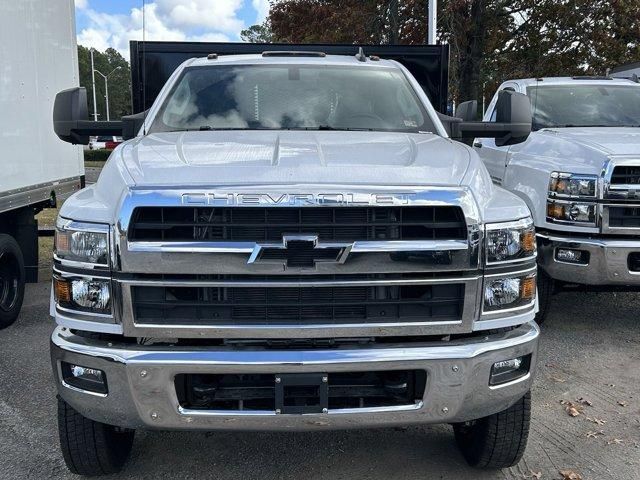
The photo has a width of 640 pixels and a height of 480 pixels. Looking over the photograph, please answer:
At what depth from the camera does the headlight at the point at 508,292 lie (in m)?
2.80

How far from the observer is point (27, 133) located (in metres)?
5.93

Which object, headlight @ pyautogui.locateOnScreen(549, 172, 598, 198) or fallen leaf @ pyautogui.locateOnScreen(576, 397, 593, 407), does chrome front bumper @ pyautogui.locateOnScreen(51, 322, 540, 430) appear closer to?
fallen leaf @ pyautogui.locateOnScreen(576, 397, 593, 407)

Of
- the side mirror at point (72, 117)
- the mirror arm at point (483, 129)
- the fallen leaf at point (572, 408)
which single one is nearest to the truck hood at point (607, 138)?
the mirror arm at point (483, 129)

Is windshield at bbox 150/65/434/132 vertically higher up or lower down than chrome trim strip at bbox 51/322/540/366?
higher up

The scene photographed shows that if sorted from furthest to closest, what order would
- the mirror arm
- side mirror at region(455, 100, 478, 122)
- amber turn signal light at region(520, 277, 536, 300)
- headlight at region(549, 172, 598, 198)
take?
headlight at region(549, 172, 598, 198) < side mirror at region(455, 100, 478, 122) < the mirror arm < amber turn signal light at region(520, 277, 536, 300)

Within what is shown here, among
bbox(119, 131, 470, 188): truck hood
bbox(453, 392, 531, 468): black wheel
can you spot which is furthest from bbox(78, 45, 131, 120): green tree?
bbox(453, 392, 531, 468): black wheel

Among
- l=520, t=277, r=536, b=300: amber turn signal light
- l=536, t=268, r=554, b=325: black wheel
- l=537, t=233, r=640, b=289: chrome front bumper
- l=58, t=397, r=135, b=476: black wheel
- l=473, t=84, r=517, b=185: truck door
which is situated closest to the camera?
l=520, t=277, r=536, b=300: amber turn signal light

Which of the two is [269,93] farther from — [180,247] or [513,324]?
[513,324]

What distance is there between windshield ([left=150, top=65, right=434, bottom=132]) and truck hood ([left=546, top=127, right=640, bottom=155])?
1943 millimetres

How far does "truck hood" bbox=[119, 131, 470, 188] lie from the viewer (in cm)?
274

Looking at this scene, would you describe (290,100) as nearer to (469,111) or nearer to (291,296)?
(469,111)

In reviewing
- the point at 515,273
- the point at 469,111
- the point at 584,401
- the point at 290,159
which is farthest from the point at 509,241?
the point at 469,111

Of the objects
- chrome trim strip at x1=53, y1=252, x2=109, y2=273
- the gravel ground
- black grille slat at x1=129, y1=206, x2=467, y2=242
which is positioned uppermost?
black grille slat at x1=129, y1=206, x2=467, y2=242

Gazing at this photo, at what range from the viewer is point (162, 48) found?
6.05 meters
